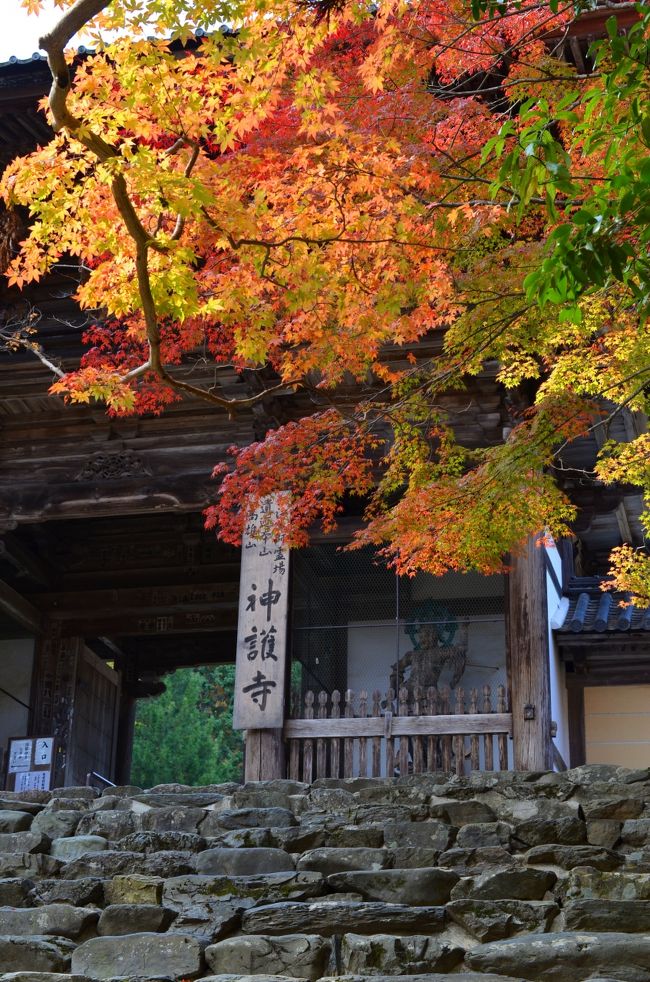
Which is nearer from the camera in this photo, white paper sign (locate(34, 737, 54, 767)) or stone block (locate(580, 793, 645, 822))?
stone block (locate(580, 793, 645, 822))

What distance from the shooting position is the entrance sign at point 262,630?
11.8 metres

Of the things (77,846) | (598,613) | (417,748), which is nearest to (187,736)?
(598,613)

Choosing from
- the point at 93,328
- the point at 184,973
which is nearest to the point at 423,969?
the point at 184,973

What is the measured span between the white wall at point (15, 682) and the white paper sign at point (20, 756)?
0.92 m

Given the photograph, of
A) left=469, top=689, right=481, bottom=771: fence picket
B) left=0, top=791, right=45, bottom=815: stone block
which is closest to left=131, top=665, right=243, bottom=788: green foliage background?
left=469, top=689, right=481, bottom=771: fence picket

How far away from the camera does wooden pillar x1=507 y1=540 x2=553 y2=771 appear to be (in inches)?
445

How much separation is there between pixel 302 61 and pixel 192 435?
6.16m

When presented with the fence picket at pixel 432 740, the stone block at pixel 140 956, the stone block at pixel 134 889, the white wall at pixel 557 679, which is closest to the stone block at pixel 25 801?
the stone block at pixel 134 889

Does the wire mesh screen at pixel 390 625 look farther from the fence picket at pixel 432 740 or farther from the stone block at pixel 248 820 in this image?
the stone block at pixel 248 820

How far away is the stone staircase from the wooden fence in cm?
266

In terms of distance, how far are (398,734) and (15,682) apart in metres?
7.04

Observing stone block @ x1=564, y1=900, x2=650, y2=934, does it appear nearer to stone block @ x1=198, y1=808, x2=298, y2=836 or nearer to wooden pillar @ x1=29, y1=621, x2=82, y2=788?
stone block @ x1=198, y1=808, x2=298, y2=836

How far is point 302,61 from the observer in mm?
8023

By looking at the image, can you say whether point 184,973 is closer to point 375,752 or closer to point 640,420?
Result: point 375,752
